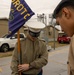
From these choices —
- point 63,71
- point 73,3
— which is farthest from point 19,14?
point 63,71

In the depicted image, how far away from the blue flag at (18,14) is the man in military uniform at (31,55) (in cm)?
11

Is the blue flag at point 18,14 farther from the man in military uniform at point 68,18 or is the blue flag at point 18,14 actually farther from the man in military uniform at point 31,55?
the man in military uniform at point 68,18

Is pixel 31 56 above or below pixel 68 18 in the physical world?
below

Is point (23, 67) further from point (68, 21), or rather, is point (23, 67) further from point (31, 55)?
point (68, 21)

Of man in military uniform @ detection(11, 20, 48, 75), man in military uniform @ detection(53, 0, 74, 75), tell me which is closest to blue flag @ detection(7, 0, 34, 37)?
man in military uniform @ detection(11, 20, 48, 75)

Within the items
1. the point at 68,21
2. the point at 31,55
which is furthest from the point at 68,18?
the point at 31,55

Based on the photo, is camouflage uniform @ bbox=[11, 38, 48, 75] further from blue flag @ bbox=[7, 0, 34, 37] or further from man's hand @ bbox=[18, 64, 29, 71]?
blue flag @ bbox=[7, 0, 34, 37]

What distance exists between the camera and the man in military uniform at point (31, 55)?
9.18 feet

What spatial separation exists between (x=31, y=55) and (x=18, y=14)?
681 millimetres

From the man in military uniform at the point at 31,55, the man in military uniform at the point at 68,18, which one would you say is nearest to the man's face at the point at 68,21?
the man in military uniform at the point at 68,18

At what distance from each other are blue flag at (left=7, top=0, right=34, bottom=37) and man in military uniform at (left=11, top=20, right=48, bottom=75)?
0.11m

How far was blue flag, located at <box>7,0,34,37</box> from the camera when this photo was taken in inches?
114

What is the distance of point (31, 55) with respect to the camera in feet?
9.18

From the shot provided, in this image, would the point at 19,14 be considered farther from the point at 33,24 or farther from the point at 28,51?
the point at 28,51
